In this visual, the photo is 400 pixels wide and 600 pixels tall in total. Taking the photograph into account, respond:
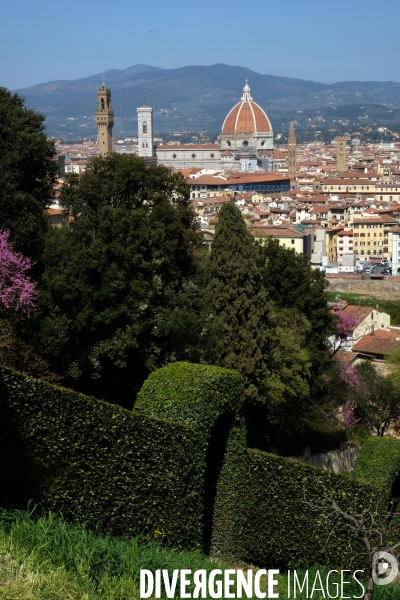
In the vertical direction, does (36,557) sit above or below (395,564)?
above

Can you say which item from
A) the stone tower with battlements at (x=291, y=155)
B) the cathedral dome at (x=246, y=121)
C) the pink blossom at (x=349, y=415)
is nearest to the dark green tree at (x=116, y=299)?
the pink blossom at (x=349, y=415)

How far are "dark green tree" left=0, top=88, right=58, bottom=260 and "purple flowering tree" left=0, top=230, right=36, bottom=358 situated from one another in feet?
3.10

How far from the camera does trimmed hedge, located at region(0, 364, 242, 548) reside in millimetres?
6598

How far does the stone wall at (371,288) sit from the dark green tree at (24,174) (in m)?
23.9

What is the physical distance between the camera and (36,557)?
18.0ft

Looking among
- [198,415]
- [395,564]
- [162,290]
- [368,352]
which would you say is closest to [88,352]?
[162,290]

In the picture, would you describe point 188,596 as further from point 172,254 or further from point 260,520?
point 172,254

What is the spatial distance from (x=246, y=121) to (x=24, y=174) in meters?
128

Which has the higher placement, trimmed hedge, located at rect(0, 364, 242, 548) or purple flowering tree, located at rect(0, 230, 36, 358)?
purple flowering tree, located at rect(0, 230, 36, 358)

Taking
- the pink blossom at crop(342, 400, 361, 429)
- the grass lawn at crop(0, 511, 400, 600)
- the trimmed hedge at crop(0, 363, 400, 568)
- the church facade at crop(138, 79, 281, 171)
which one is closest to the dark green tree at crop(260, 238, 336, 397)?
the pink blossom at crop(342, 400, 361, 429)

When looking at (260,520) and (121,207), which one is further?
(121,207)

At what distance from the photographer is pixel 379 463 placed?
10516 mm

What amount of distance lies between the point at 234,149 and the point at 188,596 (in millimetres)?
132660

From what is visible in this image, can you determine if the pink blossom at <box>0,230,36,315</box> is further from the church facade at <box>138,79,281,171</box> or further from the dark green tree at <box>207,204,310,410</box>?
the church facade at <box>138,79,281,171</box>
